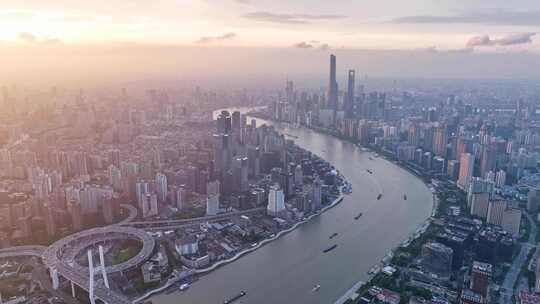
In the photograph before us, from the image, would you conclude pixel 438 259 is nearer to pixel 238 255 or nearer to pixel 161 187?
pixel 238 255

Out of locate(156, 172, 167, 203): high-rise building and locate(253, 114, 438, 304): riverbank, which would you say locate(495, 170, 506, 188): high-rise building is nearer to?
locate(253, 114, 438, 304): riverbank

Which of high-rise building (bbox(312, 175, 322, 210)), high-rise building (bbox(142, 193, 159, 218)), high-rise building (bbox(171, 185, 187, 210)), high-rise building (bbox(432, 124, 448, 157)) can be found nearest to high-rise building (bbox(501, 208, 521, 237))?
high-rise building (bbox(312, 175, 322, 210))

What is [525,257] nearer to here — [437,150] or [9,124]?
[437,150]

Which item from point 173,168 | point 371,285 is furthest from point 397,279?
point 173,168

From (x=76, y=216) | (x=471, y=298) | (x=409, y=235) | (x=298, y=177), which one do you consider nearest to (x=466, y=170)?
(x=409, y=235)

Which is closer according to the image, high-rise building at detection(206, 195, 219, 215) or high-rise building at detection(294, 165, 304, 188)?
high-rise building at detection(206, 195, 219, 215)

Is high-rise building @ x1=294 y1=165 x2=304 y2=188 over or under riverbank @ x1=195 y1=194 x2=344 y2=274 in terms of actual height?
over
